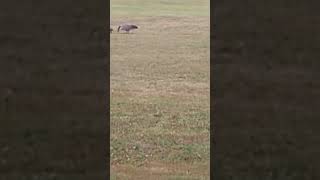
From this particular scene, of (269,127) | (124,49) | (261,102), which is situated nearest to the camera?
(269,127)

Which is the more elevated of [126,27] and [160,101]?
[126,27]

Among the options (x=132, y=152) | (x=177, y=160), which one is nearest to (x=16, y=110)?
(x=132, y=152)

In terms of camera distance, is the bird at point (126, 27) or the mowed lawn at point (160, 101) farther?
the bird at point (126, 27)

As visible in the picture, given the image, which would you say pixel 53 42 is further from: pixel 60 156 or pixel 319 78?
pixel 60 156

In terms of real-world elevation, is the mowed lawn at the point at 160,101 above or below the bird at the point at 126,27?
below

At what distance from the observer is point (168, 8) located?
1339cm

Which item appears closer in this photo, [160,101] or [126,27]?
[160,101]

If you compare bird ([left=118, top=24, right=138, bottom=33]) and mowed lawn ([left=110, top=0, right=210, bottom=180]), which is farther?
bird ([left=118, top=24, right=138, bottom=33])

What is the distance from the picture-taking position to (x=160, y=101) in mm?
5398

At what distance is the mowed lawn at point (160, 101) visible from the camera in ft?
12.4

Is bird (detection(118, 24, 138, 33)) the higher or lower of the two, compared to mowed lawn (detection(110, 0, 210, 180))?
higher

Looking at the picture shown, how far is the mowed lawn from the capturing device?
378 centimetres

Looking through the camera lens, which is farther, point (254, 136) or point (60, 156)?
Result: point (254, 136)

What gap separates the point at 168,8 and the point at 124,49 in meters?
5.35
